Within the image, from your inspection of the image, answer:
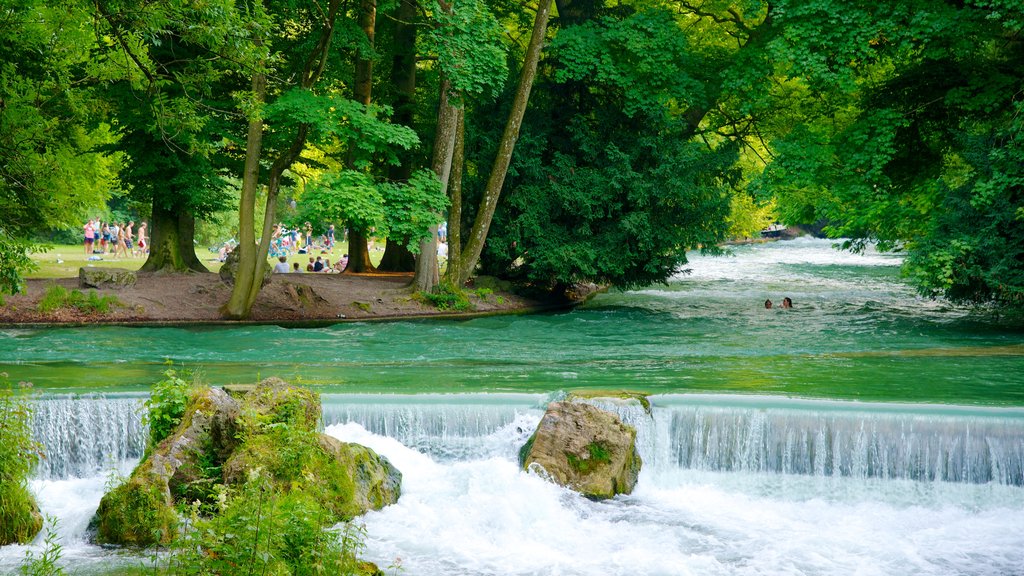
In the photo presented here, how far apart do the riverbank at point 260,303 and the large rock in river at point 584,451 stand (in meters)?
12.0

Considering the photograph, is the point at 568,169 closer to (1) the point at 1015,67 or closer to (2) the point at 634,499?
(1) the point at 1015,67

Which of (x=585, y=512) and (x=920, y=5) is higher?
(x=920, y=5)

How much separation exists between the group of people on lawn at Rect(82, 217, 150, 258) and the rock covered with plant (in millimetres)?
33893

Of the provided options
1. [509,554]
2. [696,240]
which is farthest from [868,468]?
[696,240]

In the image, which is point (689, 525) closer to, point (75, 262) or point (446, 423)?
point (446, 423)

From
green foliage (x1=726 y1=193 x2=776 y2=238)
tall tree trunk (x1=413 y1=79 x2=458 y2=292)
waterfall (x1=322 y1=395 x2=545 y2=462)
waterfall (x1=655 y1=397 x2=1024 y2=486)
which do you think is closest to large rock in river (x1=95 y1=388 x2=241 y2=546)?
waterfall (x1=322 y1=395 x2=545 y2=462)

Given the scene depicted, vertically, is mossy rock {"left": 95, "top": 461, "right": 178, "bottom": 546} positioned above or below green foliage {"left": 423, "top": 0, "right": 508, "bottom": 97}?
below

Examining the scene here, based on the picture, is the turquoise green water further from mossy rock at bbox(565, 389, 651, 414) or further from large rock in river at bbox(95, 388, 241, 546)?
large rock in river at bbox(95, 388, 241, 546)

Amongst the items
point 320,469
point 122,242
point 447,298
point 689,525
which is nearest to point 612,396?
point 689,525

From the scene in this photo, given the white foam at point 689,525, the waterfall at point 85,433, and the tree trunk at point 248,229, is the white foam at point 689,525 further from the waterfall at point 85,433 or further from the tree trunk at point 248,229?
the tree trunk at point 248,229

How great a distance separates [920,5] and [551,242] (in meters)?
10.5

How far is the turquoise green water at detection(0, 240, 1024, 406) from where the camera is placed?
15.0 metres

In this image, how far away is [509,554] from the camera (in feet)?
31.7

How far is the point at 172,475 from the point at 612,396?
19.1ft
